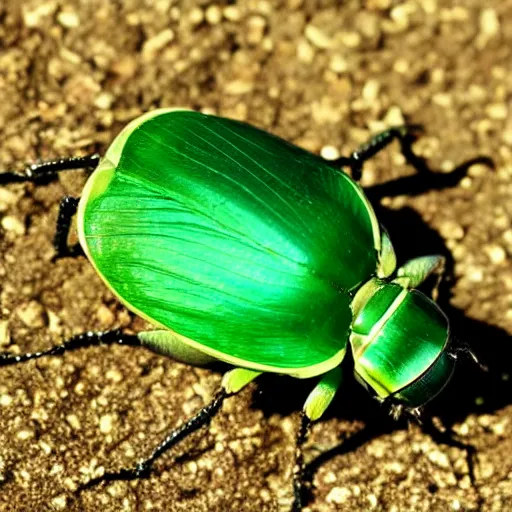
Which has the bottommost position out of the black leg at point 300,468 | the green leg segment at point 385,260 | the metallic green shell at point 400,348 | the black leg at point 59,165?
the black leg at point 300,468

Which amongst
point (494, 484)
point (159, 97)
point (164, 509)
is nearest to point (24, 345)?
point (164, 509)

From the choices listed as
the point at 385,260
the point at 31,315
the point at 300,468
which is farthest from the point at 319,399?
the point at 31,315

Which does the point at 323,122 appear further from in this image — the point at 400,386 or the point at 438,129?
the point at 400,386

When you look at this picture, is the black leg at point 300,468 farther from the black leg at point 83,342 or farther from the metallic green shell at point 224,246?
the black leg at point 83,342

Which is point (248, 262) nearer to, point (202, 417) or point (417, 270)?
point (202, 417)

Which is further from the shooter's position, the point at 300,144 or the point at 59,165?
the point at 300,144

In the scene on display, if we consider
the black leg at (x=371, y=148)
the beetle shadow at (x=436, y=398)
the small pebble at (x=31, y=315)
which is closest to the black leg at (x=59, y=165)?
the small pebble at (x=31, y=315)

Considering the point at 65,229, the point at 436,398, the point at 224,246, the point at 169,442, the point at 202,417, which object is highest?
the point at 224,246
